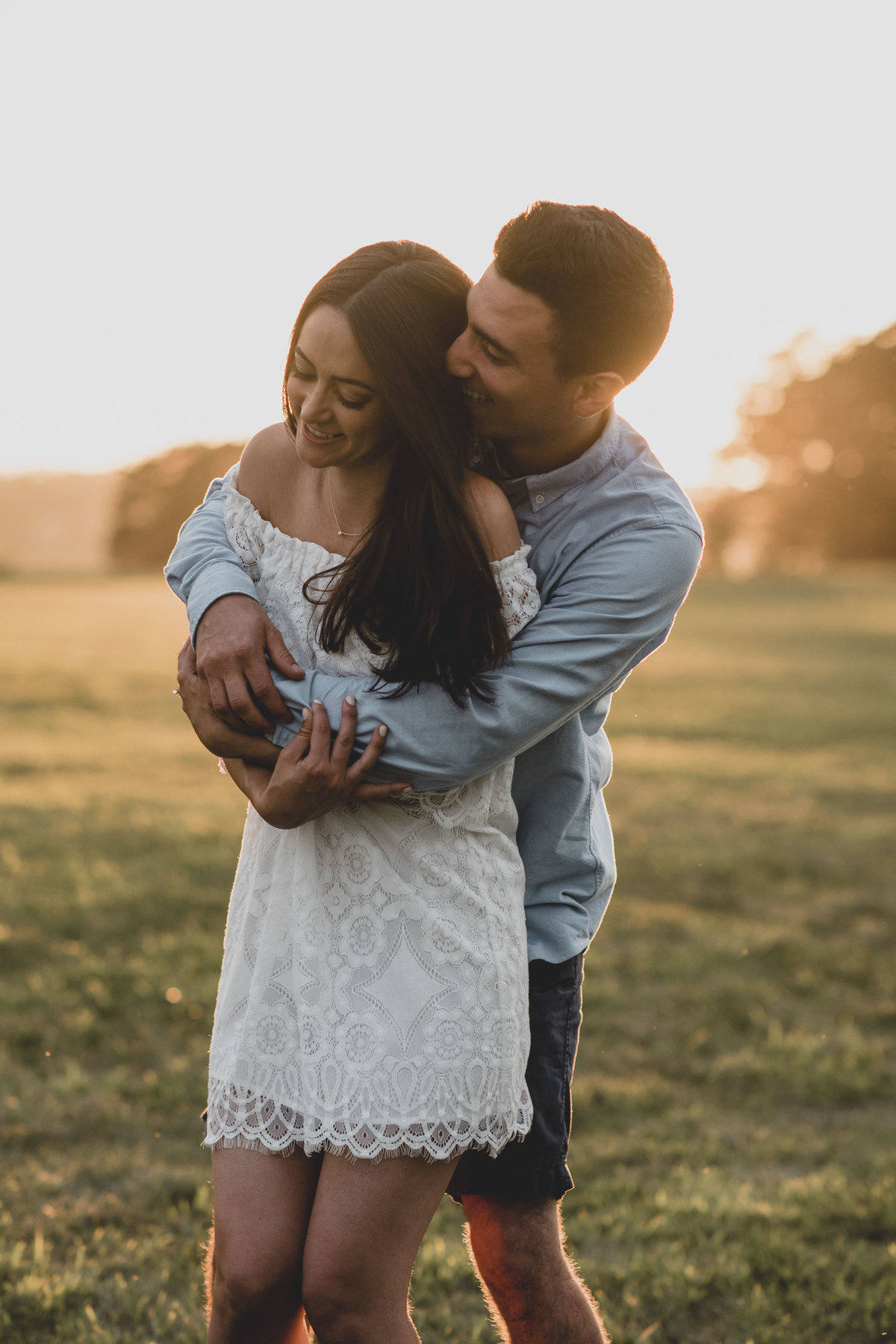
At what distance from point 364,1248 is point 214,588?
1185 millimetres

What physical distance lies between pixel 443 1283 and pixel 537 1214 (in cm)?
141

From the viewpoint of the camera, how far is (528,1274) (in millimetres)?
2496

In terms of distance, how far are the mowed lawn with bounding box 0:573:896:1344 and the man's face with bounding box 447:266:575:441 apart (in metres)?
2.65

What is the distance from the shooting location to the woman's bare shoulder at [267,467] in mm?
2471

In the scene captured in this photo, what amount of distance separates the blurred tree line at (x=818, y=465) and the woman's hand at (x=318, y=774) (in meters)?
6.38

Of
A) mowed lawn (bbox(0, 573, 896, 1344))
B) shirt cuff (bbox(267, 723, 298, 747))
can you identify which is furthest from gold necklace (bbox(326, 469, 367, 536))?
mowed lawn (bbox(0, 573, 896, 1344))

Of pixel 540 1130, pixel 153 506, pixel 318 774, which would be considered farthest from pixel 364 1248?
pixel 153 506

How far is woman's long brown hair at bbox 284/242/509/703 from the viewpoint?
212cm

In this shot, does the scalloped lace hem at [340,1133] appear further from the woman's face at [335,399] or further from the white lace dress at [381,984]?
the woman's face at [335,399]

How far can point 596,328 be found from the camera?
2264 millimetres

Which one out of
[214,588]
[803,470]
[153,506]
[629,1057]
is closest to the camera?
[214,588]

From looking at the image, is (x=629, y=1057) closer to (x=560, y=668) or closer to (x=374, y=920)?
(x=374, y=920)

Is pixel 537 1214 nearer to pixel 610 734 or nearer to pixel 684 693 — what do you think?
pixel 610 734

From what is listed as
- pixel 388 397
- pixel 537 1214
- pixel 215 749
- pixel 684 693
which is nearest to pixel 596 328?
pixel 388 397
